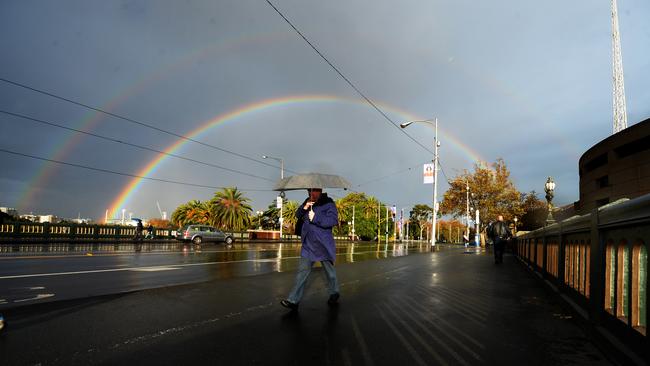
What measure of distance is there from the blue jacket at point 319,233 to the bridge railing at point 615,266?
9.72 feet

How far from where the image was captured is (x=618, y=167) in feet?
134

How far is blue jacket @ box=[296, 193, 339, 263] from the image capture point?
19.0ft

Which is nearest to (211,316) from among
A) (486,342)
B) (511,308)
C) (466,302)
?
(486,342)

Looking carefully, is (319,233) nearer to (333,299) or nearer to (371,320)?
(333,299)

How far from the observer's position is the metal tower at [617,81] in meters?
78.6

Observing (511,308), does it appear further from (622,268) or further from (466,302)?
(622,268)

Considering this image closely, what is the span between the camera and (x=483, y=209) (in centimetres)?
5028

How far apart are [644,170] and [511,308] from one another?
1544 inches

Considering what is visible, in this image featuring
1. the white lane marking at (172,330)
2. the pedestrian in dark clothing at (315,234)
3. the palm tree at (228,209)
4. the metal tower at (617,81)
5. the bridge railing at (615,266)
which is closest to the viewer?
the bridge railing at (615,266)

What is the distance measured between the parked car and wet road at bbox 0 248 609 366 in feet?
88.1

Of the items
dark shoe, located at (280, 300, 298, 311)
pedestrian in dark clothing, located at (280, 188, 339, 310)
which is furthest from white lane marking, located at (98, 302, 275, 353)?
pedestrian in dark clothing, located at (280, 188, 339, 310)

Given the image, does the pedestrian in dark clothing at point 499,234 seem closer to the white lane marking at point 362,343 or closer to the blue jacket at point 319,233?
the blue jacket at point 319,233

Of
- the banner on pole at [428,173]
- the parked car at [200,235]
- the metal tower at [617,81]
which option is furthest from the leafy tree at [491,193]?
the metal tower at [617,81]

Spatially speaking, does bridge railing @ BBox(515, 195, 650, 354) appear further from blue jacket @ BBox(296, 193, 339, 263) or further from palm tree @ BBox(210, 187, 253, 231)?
palm tree @ BBox(210, 187, 253, 231)
